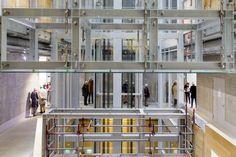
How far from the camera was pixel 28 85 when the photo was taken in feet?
41.4

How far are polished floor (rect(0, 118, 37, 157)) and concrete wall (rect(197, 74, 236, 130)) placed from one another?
13.1ft

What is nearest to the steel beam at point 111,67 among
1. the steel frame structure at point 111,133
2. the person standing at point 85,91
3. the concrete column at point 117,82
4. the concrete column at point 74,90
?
the steel frame structure at point 111,133

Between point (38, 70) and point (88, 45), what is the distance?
1.70 meters

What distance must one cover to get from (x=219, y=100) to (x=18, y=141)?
5747 mm

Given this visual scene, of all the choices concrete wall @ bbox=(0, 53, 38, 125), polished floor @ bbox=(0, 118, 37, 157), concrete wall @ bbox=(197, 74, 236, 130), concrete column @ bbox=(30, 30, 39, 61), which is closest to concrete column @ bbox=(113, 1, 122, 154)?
polished floor @ bbox=(0, 118, 37, 157)

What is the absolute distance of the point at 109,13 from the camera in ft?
12.0

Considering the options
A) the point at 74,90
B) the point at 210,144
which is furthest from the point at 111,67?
the point at 74,90

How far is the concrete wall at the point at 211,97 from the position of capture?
14.8 feet

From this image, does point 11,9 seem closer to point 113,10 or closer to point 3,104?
point 113,10

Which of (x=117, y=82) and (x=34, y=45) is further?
(x=117, y=82)

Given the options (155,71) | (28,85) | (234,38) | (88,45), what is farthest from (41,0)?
(28,85)

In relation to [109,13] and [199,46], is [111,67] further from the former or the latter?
[199,46]

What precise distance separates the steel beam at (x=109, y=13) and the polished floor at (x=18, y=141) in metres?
4.19

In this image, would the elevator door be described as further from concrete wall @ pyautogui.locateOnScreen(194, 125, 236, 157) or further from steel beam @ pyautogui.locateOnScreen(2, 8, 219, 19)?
steel beam @ pyautogui.locateOnScreen(2, 8, 219, 19)
